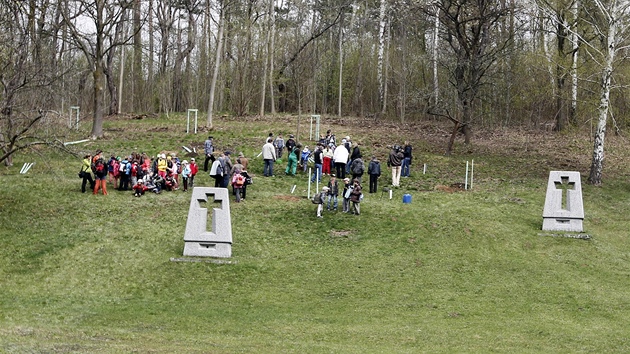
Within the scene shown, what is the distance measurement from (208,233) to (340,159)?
9.61m

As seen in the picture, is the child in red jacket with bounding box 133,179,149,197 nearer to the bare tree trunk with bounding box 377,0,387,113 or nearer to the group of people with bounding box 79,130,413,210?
the group of people with bounding box 79,130,413,210

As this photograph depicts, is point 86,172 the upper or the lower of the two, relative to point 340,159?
lower

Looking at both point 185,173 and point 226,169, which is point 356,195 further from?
point 185,173

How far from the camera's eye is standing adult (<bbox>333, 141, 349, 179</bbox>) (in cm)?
3064

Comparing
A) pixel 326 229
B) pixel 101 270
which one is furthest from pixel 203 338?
pixel 326 229

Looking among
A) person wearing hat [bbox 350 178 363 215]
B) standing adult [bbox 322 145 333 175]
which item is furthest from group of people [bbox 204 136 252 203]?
standing adult [bbox 322 145 333 175]

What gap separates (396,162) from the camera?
30.6 metres

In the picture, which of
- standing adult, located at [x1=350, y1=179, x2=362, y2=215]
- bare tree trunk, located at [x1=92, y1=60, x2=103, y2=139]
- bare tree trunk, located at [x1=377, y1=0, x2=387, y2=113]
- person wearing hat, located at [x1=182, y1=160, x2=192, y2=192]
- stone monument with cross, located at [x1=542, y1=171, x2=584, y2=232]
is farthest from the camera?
bare tree trunk, located at [x1=377, y1=0, x2=387, y2=113]

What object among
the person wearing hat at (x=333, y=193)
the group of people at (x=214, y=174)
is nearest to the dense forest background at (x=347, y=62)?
the group of people at (x=214, y=174)

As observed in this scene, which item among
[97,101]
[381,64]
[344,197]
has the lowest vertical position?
[344,197]

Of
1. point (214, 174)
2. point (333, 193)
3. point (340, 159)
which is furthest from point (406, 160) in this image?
point (214, 174)

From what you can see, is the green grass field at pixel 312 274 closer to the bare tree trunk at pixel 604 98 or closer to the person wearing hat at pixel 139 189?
the person wearing hat at pixel 139 189

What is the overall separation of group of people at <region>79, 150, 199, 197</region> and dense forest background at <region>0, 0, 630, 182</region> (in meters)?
2.78

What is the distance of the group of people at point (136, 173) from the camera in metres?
27.4
